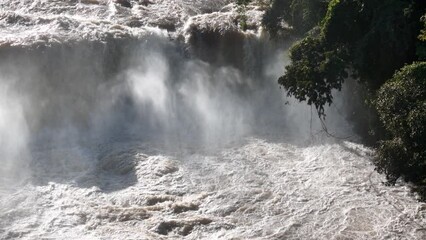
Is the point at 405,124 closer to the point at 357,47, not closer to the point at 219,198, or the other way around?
the point at 357,47

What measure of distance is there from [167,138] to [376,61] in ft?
17.0

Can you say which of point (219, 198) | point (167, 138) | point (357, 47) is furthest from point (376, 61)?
point (167, 138)

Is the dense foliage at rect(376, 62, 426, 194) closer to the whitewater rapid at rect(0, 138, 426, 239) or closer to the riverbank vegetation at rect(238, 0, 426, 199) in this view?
the riverbank vegetation at rect(238, 0, 426, 199)

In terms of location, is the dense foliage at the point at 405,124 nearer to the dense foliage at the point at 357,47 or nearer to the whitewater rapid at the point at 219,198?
the whitewater rapid at the point at 219,198

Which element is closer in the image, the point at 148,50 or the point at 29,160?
the point at 29,160

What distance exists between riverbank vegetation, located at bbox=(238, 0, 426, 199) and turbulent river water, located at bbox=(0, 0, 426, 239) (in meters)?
1.28

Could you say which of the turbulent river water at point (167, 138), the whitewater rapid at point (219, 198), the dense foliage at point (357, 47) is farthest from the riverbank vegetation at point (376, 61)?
the turbulent river water at point (167, 138)

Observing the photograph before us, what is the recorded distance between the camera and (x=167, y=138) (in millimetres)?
14695

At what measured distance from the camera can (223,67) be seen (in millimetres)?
16734

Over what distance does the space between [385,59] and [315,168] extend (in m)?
2.72

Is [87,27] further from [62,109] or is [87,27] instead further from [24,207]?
[24,207]

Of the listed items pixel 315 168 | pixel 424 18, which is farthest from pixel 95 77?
pixel 424 18

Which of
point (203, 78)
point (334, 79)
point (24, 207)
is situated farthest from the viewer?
point (203, 78)

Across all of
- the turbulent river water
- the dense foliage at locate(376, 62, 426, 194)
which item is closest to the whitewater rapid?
the turbulent river water
